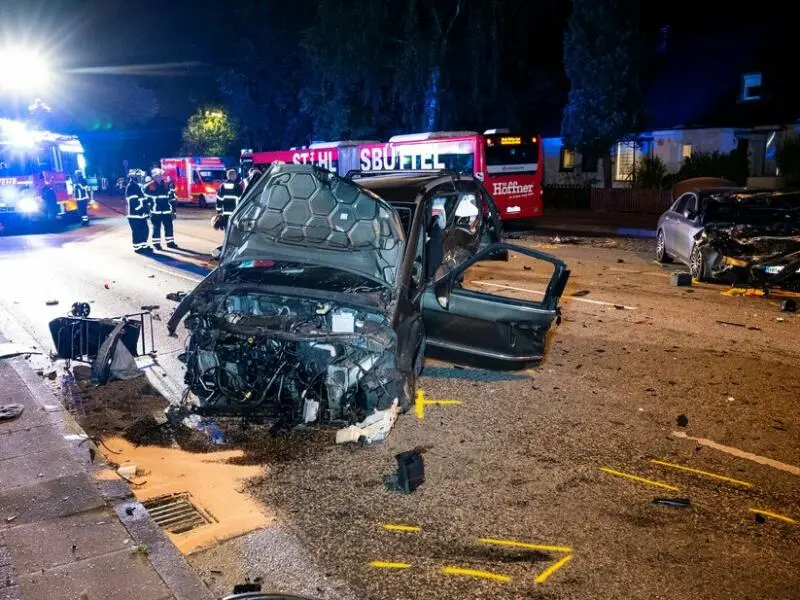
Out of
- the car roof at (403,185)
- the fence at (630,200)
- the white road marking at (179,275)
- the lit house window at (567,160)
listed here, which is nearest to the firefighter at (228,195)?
the white road marking at (179,275)

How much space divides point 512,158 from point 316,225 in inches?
655

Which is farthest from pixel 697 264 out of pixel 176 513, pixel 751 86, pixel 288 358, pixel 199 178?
pixel 199 178

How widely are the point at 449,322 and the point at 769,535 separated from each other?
9.53 feet

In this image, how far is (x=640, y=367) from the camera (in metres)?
7.51

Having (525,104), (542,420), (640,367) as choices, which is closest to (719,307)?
(640,367)

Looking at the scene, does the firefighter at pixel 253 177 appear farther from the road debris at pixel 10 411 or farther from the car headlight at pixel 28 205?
the car headlight at pixel 28 205

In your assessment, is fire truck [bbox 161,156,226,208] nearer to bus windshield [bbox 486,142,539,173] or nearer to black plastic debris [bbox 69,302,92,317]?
bus windshield [bbox 486,142,539,173]

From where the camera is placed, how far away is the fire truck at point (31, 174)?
20891mm

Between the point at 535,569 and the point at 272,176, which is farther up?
the point at 272,176

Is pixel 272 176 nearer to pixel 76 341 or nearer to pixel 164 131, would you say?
pixel 76 341

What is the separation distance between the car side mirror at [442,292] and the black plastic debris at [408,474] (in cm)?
167

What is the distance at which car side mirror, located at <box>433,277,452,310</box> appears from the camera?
6121 millimetres

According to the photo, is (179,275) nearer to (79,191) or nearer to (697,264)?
(697,264)

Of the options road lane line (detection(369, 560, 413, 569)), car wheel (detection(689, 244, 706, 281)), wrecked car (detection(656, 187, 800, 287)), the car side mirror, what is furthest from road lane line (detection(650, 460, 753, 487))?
car wheel (detection(689, 244, 706, 281))
